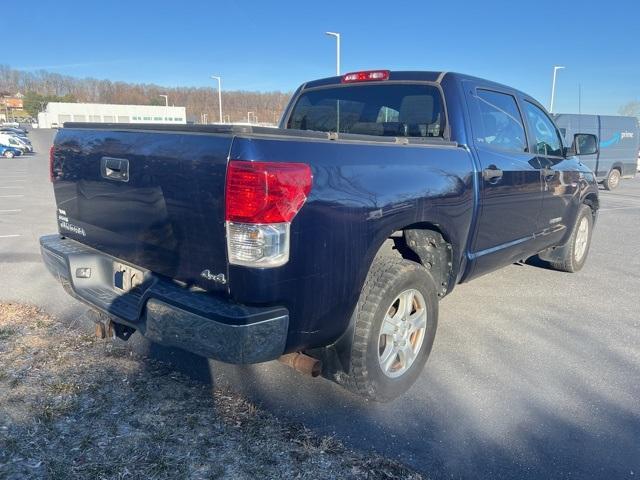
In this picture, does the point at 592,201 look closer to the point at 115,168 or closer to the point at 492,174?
the point at 492,174

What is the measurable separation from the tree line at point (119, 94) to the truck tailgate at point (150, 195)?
159ft

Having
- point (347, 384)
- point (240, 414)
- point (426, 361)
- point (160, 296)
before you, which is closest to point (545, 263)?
point (426, 361)

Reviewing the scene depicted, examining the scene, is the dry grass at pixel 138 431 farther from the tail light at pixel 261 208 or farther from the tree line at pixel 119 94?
the tree line at pixel 119 94

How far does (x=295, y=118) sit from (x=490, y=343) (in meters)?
2.66

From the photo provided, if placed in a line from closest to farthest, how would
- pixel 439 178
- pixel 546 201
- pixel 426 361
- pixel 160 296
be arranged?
pixel 160 296 < pixel 439 178 < pixel 426 361 < pixel 546 201

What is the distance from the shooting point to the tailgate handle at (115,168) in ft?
8.49

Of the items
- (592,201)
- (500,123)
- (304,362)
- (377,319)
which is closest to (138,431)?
(304,362)

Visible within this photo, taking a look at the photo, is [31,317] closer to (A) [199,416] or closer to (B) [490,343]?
(A) [199,416]

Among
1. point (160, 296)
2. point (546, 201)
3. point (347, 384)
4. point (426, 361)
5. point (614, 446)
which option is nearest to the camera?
point (160, 296)

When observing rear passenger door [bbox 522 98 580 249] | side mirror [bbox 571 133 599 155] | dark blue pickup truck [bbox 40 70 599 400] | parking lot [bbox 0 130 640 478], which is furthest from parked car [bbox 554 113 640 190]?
dark blue pickup truck [bbox 40 70 599 400]

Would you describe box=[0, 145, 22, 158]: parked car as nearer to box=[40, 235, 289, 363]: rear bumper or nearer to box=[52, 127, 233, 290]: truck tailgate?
box=[52, 127, 233, 290]: truck tailgate

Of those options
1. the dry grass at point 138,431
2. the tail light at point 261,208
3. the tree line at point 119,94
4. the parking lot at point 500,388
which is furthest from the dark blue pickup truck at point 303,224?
the tree line at point 119,94

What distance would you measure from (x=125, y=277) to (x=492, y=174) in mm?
2634

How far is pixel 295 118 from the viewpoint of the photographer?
15.1ft
